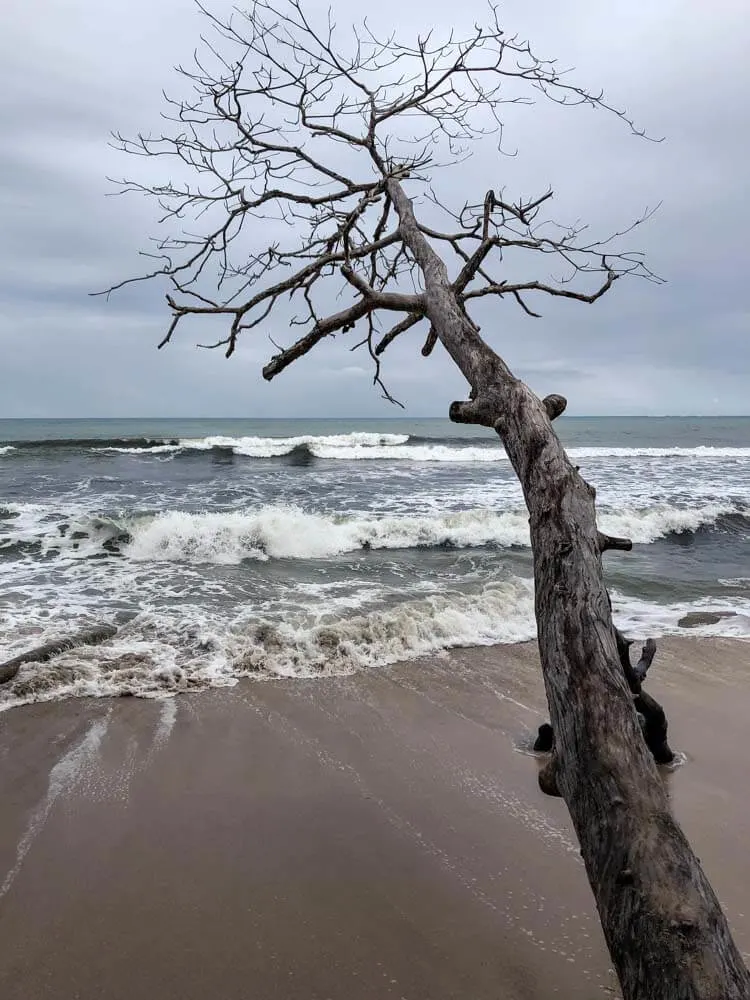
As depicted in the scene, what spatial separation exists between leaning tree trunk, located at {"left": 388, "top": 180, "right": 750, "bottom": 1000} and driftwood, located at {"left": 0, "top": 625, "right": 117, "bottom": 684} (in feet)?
15.7

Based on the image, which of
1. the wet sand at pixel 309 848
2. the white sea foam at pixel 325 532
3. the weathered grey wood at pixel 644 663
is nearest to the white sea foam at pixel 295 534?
the white sea foam at pixel 325 532

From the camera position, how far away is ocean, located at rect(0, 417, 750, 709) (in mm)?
5844

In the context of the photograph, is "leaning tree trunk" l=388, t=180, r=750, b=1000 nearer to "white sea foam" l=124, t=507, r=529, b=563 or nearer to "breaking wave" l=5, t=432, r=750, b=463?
"white sea foam" l=124, t=507, r=529, b=563

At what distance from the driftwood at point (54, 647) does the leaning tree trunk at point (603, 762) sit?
15.7ft

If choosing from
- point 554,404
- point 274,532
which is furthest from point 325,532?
point 554,404

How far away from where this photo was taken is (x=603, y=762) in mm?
1443

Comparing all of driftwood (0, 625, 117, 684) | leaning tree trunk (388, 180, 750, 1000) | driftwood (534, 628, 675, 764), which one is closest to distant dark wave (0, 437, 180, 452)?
driftwood (0, 625, 117, 684)

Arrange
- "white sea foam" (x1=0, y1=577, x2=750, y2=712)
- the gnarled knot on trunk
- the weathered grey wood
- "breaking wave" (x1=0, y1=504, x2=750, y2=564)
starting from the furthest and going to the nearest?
"breaking wave" (x1=0, y1=504, x2=750, y2=564) → "white sea foam" (x1=0, y1=577, x2=750, y2=712) → the weathered grey wood → the gnarled knot on trunk

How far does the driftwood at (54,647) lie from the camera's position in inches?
201

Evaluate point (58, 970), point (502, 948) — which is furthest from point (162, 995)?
point (502, 948)

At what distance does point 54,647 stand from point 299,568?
4546mm

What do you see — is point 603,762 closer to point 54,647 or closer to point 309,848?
point 309,848

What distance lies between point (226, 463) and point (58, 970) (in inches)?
980

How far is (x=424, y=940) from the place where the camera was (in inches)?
94.3
